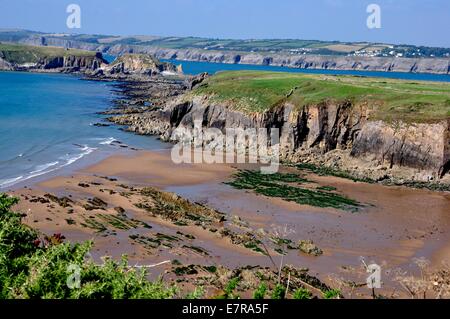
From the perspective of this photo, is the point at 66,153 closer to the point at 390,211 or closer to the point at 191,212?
the point at 191,212

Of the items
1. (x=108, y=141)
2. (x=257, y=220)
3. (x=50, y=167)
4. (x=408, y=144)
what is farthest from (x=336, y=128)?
(x=50, y=167)

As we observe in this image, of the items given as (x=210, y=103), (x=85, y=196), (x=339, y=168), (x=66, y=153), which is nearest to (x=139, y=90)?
(x=210, y=103)

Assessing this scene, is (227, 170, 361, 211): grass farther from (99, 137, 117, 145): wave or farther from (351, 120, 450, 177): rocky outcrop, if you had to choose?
(99, 137, 117, 145): wave

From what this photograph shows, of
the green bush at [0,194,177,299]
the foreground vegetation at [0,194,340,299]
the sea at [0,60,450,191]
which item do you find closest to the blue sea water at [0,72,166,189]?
the sea at [0,60,450,191]

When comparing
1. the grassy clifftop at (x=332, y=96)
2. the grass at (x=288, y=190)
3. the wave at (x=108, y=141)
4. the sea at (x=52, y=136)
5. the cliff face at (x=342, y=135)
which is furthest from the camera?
the wave at (x=108, y=141)

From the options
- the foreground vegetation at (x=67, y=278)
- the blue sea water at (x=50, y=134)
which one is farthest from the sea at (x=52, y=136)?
the foreground vegetation at (x=67, y=278)

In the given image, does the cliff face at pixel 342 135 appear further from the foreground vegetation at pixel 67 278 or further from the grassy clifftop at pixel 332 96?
the foreground vegetation at pixel 67 278
